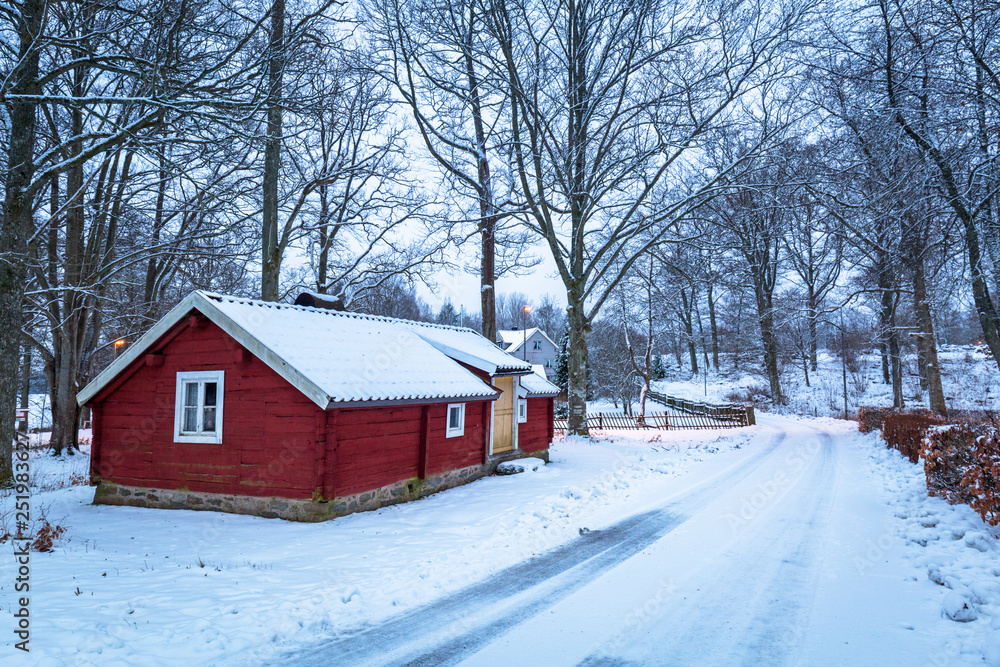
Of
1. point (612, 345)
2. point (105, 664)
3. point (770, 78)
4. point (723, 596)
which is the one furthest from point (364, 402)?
point (612, 345)

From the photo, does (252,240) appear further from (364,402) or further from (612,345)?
(612,345)

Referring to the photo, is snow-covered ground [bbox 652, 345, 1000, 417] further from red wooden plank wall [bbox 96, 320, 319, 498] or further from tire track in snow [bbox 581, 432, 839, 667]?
red wooden plank wall [bbox 96, 320, 319, 498]

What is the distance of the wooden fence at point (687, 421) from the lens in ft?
90.1

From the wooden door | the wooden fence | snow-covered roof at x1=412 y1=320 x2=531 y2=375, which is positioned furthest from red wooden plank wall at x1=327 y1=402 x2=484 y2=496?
the wooden fence

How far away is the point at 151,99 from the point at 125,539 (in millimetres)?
6680

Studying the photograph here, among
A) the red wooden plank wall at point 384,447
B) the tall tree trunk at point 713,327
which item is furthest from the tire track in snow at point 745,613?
the tall tree trunk at point 713,327

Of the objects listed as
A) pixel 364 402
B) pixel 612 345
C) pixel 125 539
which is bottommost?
pixel 125 539

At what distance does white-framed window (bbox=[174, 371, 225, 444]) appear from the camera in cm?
987

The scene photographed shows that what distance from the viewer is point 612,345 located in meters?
41.9

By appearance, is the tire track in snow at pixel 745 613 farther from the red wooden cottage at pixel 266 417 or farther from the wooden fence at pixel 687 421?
the wooden fence at pixel 687 421

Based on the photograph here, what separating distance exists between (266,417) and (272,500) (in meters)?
1.47

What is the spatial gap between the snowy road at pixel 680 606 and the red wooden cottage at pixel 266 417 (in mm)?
4103

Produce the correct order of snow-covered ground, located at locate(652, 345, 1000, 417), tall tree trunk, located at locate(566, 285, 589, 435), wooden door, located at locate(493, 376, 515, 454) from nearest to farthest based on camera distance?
wooden door, located at locate(493, 376, 515, 454) < tall tree trunk, located at locate(566, 285, 589, 435) < snow-covered ground, located at locate(652, 345, 1000, 417)

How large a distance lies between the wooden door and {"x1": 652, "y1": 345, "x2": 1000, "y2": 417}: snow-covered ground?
26081 millimetres
